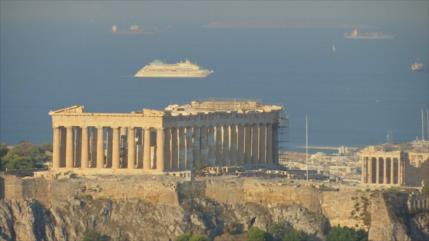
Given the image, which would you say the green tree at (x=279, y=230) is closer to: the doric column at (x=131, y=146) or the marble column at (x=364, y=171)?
the doric column at (x=131, y=146)

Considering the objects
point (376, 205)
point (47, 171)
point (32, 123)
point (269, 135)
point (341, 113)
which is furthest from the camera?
point (341, 113)

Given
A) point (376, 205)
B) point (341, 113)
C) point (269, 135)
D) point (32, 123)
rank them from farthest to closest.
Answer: point (341, 113), point (32, 123), point (269, 135), point (376, 205)

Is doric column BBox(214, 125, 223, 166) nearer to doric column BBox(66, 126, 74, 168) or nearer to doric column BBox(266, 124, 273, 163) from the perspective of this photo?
doric column BBox(266, 124, 273, 163)

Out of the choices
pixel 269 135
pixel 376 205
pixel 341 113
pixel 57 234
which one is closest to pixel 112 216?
pixel 57 234

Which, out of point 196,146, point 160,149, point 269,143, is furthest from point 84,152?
point 269,143

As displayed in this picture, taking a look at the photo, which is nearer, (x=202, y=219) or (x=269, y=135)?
(x=202, y=219)

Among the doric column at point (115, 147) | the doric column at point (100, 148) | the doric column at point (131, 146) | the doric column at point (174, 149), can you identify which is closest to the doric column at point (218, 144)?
the doric column at point (174, 149)

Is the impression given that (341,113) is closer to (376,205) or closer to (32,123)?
(32,123)
